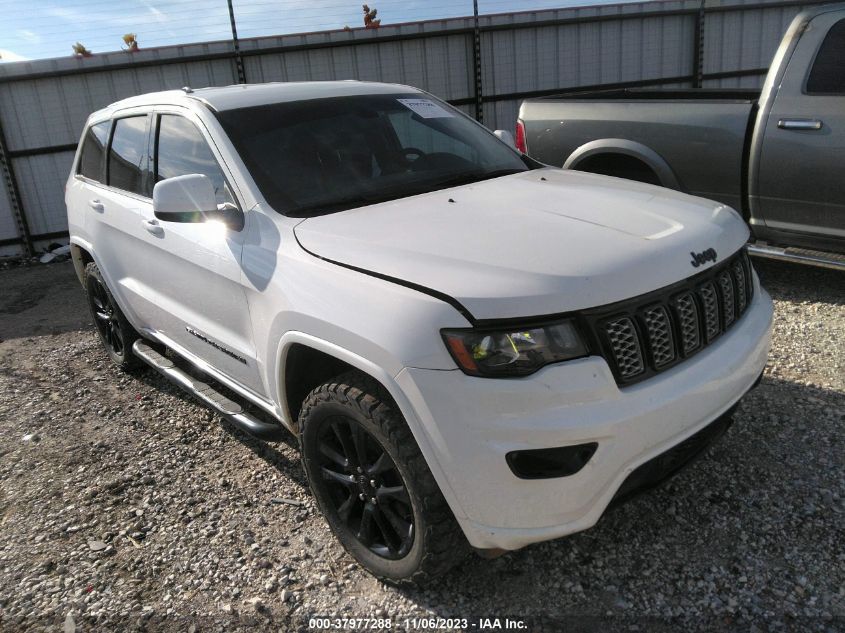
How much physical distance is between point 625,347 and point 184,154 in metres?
2.36

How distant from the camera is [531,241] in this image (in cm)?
235

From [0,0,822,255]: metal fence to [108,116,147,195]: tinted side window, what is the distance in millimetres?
6456

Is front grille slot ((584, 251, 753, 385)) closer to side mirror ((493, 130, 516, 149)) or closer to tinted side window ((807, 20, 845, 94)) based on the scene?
side mirror ((493, 130, 516, 149))

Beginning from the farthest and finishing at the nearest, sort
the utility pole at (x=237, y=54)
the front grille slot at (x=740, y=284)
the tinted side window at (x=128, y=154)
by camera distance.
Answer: the utility pole at (x=237, y=54) < the tinted side window at (x=128, y=154) < the front grille slot at (x=740, y=284)

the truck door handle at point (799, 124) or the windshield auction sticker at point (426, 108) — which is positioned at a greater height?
the windshield auction sticker at point (426, 108)

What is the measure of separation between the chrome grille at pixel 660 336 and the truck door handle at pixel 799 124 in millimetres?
3208

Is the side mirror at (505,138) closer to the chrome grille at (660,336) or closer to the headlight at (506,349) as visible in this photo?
the chrome grille at (660,336)

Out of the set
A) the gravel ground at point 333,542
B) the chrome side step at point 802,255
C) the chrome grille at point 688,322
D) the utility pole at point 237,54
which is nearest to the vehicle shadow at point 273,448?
the gravel ground at point 333,542

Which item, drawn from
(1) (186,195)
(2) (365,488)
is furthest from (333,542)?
(1) (186,195)

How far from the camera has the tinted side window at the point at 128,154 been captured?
386 cm

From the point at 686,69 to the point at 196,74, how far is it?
802cm

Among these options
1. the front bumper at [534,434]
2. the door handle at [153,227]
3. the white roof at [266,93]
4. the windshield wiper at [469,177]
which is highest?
the white roof at [266,93]

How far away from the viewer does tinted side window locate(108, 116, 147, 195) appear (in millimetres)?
3861

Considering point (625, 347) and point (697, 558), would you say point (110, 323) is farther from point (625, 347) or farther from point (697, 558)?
point (697, 558)
